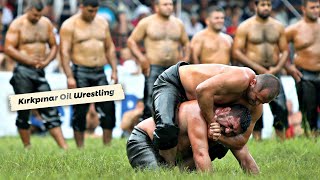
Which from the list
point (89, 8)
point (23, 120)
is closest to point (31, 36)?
point (89, 8)

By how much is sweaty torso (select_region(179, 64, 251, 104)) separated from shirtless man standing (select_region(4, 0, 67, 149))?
15.4 feet

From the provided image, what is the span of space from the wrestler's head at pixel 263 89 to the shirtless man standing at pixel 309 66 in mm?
5652

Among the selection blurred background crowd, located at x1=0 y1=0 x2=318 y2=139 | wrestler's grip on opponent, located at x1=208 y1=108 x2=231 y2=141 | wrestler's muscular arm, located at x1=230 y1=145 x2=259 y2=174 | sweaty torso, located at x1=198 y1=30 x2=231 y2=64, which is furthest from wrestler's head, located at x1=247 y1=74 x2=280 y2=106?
blurred background crowd, located at x1=0 y1=0 x2=318 y2=139

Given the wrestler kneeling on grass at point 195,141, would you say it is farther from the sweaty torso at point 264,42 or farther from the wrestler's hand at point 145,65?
the sweaty torso at point 264,42

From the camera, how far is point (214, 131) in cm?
725

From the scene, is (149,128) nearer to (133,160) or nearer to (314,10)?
(133,160)

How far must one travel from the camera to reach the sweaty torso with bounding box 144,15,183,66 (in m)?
13.2

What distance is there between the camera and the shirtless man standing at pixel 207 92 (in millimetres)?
7305

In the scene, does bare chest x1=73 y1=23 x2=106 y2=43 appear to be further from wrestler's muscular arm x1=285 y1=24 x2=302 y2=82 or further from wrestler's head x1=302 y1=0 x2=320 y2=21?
wrestler's head x1=302 y1=0 x2=320 y2=21

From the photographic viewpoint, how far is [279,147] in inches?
410

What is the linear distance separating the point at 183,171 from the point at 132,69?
8828 mm

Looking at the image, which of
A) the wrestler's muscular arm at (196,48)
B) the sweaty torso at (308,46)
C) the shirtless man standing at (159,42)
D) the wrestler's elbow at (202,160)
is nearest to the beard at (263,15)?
the sweaty torso at (308,46)

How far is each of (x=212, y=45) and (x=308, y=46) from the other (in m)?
1.48

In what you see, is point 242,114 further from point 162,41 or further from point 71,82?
point 162,41
